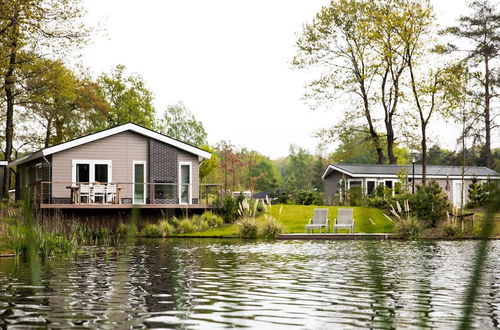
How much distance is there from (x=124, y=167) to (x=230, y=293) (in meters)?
24.4

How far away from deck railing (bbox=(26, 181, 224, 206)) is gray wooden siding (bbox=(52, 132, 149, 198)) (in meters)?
0.29

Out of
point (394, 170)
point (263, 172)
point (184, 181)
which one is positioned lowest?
point (184, 181)

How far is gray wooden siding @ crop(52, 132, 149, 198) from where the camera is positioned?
33094mm

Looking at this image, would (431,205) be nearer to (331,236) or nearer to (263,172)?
(331,236)

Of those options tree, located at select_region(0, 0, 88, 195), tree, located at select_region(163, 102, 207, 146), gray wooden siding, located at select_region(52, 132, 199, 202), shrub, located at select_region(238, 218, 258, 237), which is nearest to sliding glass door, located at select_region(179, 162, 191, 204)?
gray wooden siding, located at select_region(52, 132, 199, 202)

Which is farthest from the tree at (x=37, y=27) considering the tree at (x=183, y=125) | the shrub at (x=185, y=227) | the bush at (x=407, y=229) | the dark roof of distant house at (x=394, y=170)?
the tree at (x=183, y=125)

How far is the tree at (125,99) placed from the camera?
6119 centimetres

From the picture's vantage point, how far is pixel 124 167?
34125 mm

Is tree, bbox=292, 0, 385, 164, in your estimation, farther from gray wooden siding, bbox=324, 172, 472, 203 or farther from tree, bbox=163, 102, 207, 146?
tree, bbox=163, 102, 207, 146

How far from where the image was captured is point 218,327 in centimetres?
710

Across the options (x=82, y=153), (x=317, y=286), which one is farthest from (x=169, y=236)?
(x=317, y=286)

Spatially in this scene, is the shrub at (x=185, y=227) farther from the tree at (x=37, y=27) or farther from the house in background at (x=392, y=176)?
the house in background at (x=392, y=176)

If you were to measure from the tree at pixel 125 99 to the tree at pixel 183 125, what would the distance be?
28.8 m

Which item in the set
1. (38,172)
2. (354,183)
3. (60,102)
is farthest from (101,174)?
(354,183)
